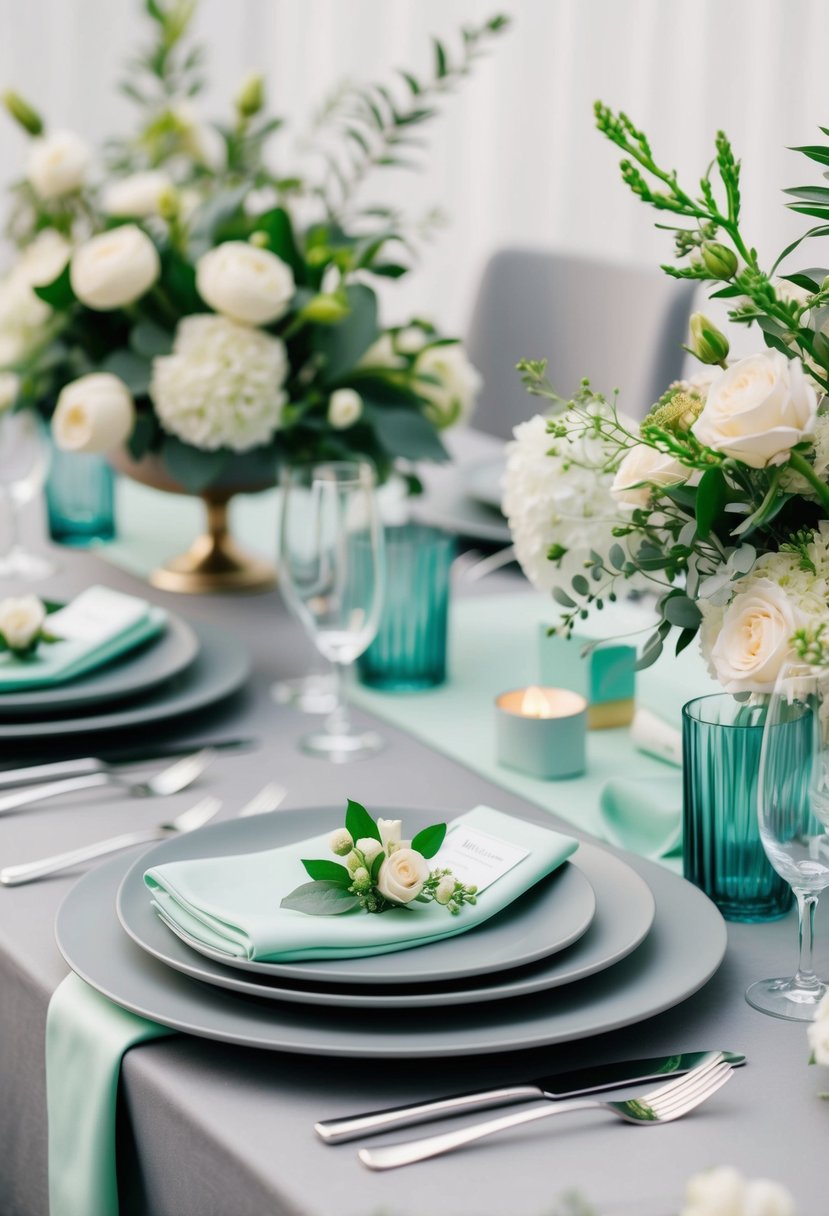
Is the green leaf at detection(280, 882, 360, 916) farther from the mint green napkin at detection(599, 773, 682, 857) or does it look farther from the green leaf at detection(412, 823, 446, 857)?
the mint green napkin at detection(599, 773, 682, 857)

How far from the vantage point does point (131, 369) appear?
1.66 meters

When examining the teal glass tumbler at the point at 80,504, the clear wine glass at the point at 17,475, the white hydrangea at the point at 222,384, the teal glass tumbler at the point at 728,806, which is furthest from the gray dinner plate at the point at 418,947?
the teal glass tumbler at the point at 80,504

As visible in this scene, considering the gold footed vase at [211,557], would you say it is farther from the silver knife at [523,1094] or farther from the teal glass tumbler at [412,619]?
the silver knife at [523,1094]

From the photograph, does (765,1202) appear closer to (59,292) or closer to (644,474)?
(644,474)

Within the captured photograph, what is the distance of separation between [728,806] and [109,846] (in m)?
0.43

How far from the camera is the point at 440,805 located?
3.87 feet

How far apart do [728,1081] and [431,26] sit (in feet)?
12.0

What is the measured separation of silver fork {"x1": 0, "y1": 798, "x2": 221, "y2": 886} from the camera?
Answer: 3.43 ft

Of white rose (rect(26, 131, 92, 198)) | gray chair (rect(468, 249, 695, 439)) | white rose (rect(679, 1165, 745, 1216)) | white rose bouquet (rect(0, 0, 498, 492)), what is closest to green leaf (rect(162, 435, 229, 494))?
white rose bouquet (rect(0, 0, 498, 492))

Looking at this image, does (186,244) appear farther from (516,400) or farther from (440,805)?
(516,400)

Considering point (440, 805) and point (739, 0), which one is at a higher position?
point (739, 0)

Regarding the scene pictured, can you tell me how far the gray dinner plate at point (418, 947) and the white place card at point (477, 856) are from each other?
0.08ft

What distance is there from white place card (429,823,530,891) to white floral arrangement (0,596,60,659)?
543 mm

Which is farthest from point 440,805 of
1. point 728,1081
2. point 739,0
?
point 739,0
